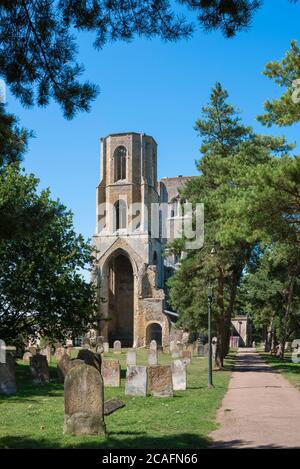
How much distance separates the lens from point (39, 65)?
8.16 metres

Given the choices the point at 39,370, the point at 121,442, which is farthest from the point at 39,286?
the point at 121,442

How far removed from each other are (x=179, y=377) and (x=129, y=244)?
138 ft

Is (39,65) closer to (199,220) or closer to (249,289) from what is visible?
(199,220)

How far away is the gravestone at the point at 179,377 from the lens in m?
16.9

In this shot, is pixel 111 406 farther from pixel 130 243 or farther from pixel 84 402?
pixel 130 243

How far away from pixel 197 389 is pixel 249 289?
2469cm

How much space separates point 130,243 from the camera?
193 feet

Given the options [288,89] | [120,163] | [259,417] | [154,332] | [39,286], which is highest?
[120,163]

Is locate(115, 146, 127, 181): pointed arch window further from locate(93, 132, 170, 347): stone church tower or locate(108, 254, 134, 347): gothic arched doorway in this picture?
locate(108, 254, 134, 347): gothic arched doorway

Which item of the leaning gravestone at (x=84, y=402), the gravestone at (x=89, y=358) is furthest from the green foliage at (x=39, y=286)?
the leaning gravestone at (x=84, y=402)

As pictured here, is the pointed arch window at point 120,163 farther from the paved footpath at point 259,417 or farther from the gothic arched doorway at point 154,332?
the paved footpath at point 259,417

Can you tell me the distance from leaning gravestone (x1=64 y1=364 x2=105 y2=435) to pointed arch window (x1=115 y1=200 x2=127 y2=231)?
169 feet

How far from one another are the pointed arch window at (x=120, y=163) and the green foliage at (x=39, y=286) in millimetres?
39978
